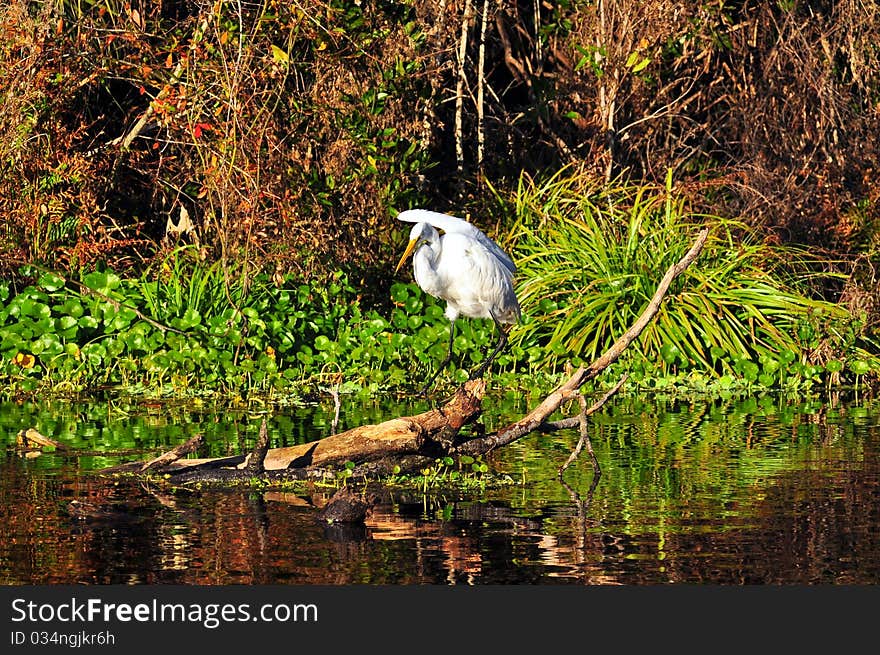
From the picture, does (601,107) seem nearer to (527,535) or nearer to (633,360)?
(633,360)

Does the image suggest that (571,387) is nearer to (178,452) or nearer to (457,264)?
(457,264)

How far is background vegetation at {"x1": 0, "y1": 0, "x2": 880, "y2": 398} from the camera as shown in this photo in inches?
513

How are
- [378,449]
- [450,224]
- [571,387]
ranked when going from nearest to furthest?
[378,449] < [571,387] < [450,224]

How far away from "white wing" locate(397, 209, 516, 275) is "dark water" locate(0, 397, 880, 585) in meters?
1.24

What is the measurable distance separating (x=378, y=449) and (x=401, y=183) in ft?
18.5

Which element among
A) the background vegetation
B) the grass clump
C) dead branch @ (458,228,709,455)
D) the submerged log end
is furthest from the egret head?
the grass clump

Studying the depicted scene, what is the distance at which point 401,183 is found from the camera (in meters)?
14.2

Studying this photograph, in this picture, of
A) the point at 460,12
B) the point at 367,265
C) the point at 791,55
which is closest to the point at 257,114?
the point at 367,265

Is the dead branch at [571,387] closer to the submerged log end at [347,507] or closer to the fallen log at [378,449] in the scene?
the fallen log at [378,449]

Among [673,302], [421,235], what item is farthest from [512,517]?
[673,302]

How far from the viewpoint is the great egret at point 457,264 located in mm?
10250

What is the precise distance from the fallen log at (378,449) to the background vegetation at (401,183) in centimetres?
369

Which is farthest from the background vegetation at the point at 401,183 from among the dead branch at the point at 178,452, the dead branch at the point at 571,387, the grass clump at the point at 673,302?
the dead branch at the point at 178,452

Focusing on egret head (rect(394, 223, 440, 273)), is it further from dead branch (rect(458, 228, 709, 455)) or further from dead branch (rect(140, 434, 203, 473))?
dead branch (rect(140, 434, 203, 473))
